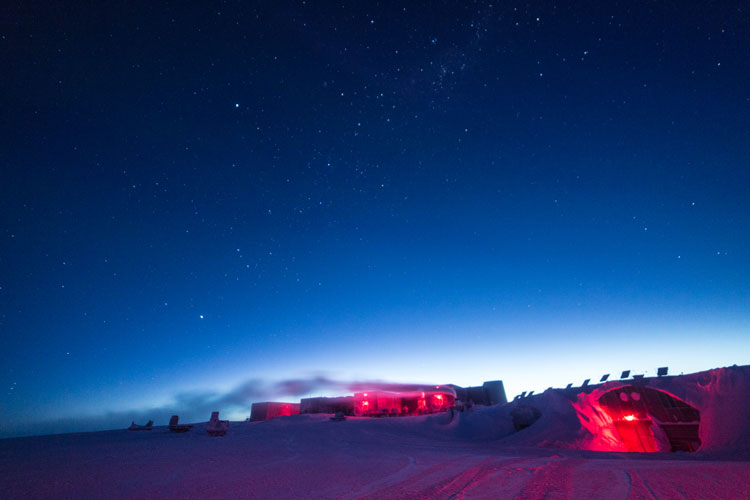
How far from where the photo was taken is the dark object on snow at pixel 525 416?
23.5 meters

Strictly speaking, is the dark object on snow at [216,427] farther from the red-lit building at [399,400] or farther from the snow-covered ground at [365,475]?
the red-lit building at [399,400]

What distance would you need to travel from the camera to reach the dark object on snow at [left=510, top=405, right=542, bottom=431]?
925 inches

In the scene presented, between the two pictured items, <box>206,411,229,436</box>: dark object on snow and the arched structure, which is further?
the arched structure

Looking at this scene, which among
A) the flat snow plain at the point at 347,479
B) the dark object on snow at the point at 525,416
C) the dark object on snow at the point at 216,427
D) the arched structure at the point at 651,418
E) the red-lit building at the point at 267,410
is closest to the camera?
the flat snow plain at the point at 347,479

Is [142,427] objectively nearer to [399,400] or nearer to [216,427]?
[216,427]

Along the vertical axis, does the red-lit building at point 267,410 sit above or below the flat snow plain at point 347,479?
above

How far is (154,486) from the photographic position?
6703 millimetres

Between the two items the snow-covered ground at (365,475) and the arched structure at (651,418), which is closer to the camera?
the snow-covered ground at (365,475)

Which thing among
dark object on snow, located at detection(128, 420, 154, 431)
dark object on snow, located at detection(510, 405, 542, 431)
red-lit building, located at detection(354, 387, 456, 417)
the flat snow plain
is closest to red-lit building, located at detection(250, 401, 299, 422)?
red-lit building, located at detection(354, 387, 456, 417)

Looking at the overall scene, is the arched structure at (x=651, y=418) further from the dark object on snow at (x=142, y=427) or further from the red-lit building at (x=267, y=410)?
the red-lit building at (x=267, y=410)

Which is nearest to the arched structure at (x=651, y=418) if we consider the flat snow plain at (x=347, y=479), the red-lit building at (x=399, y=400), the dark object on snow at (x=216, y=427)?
the flat snow plain at (x=347, y=479)

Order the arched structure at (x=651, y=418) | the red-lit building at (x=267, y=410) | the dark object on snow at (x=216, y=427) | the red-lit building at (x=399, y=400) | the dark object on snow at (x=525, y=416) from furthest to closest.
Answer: the red-lit building at (x=267, y=410), the red-lit building at (x=399, y=400), the dark object on snow at (x=525, y=416), the arched structure at (x=651, y=418), the dark object on snow at (x=216, y=427)

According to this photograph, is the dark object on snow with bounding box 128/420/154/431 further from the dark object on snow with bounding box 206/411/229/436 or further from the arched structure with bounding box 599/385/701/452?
the arched structure with bounding box 599/385/701/452

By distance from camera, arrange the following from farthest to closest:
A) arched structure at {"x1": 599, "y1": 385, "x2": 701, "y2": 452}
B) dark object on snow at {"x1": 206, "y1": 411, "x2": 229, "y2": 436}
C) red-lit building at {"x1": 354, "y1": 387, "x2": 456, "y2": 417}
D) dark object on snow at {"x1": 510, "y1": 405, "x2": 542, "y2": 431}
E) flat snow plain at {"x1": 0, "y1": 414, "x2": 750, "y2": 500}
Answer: red-lit building at {"x1": 354, "y1": 387, "x2": 456, "y2": 417}, dark object on snow at {"x1": 510, "y1": 405, "x2": 542, "y2": 431}, arched structure at {"x1": 599, "y1": 385, "x2": 701, "y2": 452}, dark object on snow at {"x1": 206, "y1": 411, "x2": 229, "y2": 436}, flat snow plain at {"x1": 0, "y1": 414, "x2": 750, "y2": 500}
